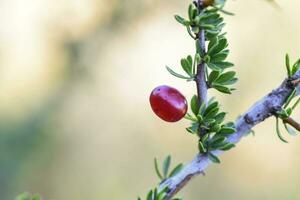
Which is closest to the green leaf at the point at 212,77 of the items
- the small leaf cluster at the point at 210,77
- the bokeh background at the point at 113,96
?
the small leaf cluster at the point at 210,77

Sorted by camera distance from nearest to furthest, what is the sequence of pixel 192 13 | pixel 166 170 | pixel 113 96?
1. pixel 192 13
2. pixel 166 170
3. pixel 113 96

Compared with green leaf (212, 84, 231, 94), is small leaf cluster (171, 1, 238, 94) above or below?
above

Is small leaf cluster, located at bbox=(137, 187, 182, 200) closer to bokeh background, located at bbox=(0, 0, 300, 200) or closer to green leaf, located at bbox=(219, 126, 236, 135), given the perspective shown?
green leaf, located at bbox=(219, 126, 236, 135)

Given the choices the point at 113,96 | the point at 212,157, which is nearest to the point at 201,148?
the point at 212,157

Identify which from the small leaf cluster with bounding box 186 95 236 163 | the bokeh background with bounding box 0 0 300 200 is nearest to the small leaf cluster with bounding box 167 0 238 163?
the small leaf cluster with bounding box 186 95 236 163

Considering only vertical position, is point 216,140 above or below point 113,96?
below

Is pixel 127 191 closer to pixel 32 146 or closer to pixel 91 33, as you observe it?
pixel 32 146

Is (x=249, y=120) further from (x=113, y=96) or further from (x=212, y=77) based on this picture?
(x=113, y=96)
